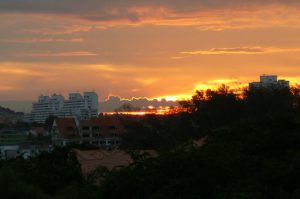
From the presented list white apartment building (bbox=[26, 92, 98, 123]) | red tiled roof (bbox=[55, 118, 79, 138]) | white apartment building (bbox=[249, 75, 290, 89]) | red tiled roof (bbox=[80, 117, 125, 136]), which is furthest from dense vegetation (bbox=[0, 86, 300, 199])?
white apartment building (bbox=[26, 92, 98, 123])

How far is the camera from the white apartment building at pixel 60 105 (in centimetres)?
16750

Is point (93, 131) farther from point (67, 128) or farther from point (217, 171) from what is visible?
point (217, 171)

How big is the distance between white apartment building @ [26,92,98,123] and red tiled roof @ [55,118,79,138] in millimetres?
67873

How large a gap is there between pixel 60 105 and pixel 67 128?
292 ft

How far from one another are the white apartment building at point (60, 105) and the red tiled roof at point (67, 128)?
67.9m

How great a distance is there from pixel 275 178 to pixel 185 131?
129 ft

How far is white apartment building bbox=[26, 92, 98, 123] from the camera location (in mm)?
167500

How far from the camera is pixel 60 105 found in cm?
17712

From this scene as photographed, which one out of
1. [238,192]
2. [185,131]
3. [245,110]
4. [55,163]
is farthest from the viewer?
[185,131]

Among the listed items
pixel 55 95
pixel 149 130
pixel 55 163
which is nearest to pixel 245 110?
pixel 149 130

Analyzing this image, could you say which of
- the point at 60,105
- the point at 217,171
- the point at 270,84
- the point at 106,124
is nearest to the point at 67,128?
the point at 106,124

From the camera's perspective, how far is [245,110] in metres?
54.6

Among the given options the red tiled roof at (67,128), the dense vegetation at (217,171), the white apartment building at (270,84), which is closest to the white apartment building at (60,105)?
the red tiled roof at (67,128)

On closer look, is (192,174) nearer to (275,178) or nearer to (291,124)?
(275,178)
